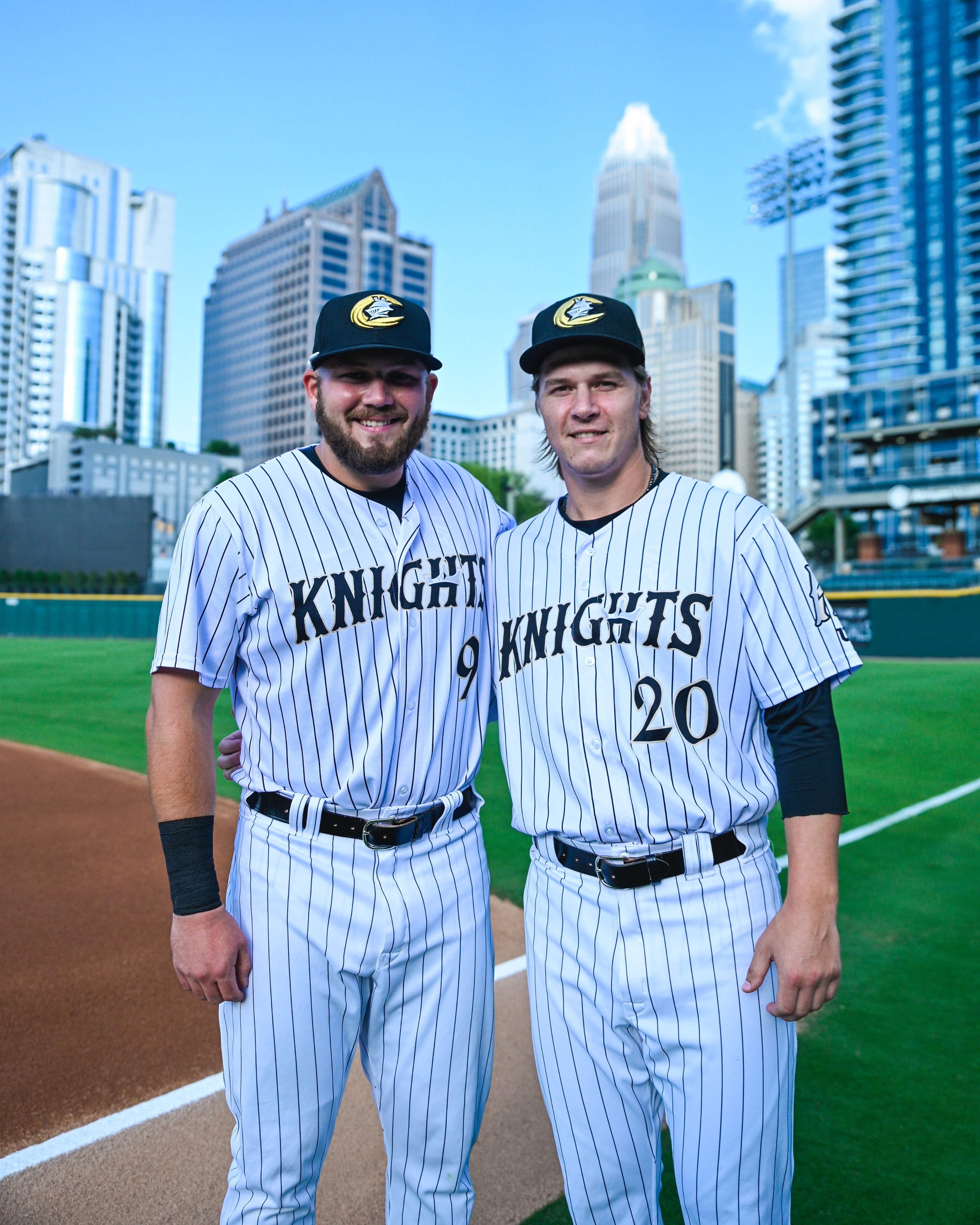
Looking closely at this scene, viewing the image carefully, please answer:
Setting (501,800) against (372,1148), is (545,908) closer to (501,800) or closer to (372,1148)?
(372,1148)

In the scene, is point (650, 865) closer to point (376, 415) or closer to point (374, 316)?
point (376, 415)

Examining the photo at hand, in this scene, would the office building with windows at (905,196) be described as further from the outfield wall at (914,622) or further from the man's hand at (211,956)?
the man's hand at (211,956)

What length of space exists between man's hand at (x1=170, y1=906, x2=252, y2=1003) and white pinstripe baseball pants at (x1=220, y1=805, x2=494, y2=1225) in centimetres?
3

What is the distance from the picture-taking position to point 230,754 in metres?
2.11

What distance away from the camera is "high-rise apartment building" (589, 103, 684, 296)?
168 metres

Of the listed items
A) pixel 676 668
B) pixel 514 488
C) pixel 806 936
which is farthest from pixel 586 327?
pixel 514 488

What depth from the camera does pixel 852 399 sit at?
56750 mm

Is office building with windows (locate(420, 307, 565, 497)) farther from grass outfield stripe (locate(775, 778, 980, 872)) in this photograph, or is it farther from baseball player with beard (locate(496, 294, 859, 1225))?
baseball player with beard (locate(496, 294, 859, 1225))

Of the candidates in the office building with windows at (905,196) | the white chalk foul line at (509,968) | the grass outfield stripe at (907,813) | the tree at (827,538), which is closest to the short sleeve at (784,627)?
the white chalk foul line at (509,968)

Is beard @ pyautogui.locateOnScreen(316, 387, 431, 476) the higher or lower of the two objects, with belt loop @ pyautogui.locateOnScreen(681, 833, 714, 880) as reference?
higher

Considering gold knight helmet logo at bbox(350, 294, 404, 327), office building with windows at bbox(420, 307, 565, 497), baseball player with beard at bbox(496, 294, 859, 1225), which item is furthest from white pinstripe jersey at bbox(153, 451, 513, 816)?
office building with windows at bbox(420, 307, 565, 497)

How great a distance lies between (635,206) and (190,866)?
18675 centimetres

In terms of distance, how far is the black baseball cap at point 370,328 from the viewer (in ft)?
6.33

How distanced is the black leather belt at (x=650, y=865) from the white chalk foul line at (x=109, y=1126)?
0.92 m
